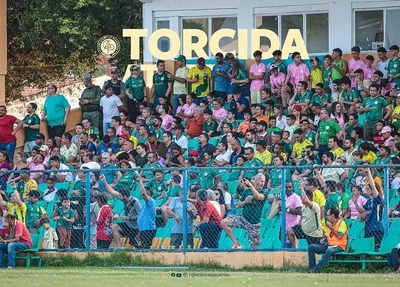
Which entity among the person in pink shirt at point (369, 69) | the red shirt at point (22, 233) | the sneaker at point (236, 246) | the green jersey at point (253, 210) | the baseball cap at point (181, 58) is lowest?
the sneaker at point (236, 246)

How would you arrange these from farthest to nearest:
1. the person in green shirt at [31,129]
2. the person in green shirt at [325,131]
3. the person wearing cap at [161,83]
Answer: the person wearing cap at [161,83]
the person in green shirt at [31,129]
the person in green shirt at [325,131]

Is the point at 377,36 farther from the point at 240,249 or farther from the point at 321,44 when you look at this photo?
the point at 240,249

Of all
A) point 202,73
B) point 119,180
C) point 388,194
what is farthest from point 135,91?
point 388,194

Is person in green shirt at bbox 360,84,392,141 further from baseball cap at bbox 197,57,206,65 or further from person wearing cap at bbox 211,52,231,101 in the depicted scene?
baseball cap at bbox 197,57,206,65

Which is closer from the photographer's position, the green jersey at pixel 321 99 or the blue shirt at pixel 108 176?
the blue shirt at pixel 108 176

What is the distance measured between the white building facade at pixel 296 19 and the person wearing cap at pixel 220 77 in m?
2.00

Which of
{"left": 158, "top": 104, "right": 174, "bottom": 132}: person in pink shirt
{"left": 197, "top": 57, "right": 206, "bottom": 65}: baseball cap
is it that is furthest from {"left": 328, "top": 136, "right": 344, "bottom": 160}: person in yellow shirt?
{"left": 197, "top": 57, "right": 206, "bottom": 65}: baseball cap

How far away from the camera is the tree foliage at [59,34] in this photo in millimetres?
40219

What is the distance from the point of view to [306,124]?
25.5 metres

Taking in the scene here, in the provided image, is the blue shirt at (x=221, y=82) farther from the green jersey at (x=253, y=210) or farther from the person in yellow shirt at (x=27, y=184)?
the green jersey at (x=253, y=210)

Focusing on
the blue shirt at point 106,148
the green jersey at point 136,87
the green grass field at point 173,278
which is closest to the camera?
the green grass field at point 173,278

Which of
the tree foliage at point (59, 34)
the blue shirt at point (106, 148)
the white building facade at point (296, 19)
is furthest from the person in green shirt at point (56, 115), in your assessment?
the tree foliage at point (59, 34)

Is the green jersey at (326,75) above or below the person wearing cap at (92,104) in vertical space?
above

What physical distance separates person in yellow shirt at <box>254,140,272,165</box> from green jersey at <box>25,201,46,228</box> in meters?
4.89
